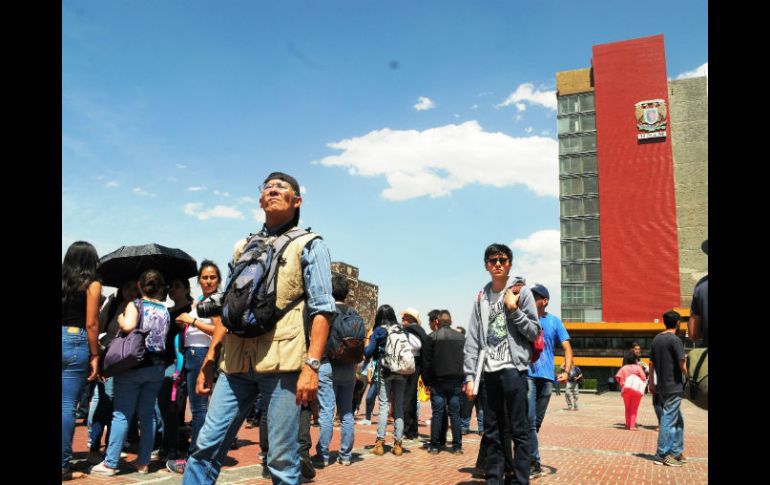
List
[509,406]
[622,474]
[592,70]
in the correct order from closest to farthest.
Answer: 1. [509,406]
2. [622,474]
3. [592,70]

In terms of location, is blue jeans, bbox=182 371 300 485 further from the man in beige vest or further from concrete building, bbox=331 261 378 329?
concrete building, bbox=331 261 378 329

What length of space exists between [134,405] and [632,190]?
224 feet

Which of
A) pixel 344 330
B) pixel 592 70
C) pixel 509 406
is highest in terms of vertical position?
pixel 592 70

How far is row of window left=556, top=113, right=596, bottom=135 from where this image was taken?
70062mm

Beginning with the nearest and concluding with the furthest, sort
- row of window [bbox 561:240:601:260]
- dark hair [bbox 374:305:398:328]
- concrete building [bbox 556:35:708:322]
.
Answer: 1. dark hair [bbox 374:305:398:328]
2. concrete building [bbox 556:35:708:322]
3. row of window [bbox 561:240:601:260]

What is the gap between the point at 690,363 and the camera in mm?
3145

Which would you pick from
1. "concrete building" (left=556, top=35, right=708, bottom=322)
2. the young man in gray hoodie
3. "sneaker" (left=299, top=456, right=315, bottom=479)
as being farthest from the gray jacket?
"concrete building" (left=556, top=35, right=708, bottom=322)

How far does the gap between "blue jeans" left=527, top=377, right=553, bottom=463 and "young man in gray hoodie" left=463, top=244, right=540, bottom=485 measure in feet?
3.60

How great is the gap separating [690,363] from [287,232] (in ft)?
7.33

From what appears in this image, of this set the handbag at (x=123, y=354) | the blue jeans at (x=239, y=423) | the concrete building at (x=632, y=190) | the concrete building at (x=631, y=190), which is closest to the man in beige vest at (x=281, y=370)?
the blue jeans at (x=239, y=423)

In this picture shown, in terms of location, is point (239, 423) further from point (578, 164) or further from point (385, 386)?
point (578, 164)

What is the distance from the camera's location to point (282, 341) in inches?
120

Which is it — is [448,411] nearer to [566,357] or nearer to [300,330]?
[566,357]
